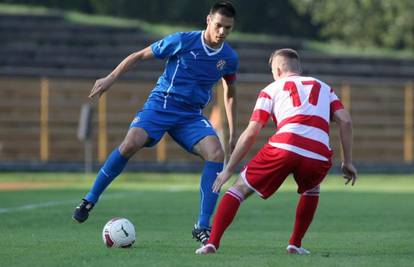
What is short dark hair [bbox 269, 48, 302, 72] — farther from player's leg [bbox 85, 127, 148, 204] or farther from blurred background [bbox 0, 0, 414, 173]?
blurred background [bbox 0, 0, 414, 173]

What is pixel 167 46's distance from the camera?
34.6ft

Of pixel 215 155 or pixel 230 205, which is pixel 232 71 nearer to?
pixel 215 155

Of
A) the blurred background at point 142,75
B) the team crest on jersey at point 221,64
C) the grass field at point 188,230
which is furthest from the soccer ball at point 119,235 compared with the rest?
the blurred background at point 142,75

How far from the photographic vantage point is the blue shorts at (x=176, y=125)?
10.5 meters

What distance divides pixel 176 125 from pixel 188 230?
1.47 m

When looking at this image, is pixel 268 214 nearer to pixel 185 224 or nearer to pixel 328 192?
pixel 185 224

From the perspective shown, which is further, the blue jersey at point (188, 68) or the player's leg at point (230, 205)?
the blue jersey at point (188, 68)

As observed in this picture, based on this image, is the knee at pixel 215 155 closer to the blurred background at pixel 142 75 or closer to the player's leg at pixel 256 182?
the player's leg at pixel 256 182

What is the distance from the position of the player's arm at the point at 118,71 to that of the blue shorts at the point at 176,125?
500 mm

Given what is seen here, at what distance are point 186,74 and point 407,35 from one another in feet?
106

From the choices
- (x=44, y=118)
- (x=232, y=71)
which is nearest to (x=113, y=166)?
(x=232, y=71)

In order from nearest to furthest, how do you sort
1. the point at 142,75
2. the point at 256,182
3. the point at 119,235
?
the point at 256,182 → the point at 119,235 → the point at 142,75

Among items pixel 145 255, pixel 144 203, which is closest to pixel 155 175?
pixel 144 203

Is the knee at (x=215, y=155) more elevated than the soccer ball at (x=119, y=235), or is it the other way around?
the knee at (x=215, y=155)
